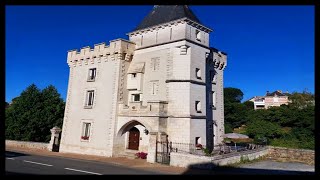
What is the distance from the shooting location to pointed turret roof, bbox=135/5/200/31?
73.6 feet

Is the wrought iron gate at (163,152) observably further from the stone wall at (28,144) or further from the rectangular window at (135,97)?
the stone wall at (28,144)

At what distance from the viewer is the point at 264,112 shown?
54.2 metres

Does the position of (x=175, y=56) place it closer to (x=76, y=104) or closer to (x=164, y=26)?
(x=164, y=26)

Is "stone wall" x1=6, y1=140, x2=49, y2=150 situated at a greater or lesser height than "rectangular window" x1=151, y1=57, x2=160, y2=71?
lesser

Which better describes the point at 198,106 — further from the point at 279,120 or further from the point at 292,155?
the point at 279,120

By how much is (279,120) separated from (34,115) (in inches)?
1661

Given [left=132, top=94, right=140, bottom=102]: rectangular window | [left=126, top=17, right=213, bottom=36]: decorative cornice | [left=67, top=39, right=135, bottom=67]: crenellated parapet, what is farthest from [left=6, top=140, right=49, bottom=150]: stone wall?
[left=126, top=17, right=213, bottom=36]: decorative cornice

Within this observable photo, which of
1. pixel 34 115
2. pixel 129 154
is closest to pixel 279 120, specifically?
pixel 129 154

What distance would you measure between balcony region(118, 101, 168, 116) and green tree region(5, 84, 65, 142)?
16055 millimetres

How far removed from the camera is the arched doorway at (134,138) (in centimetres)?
2222

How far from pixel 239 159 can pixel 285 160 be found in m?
4.98

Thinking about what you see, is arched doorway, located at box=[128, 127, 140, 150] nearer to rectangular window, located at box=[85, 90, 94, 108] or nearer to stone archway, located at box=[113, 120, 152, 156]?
stone archway, located at box=[113, 120, 152, 156]

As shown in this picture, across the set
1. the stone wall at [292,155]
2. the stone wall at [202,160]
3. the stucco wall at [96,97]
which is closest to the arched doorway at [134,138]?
the stucco wall at [96,97]

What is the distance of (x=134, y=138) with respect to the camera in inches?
884
